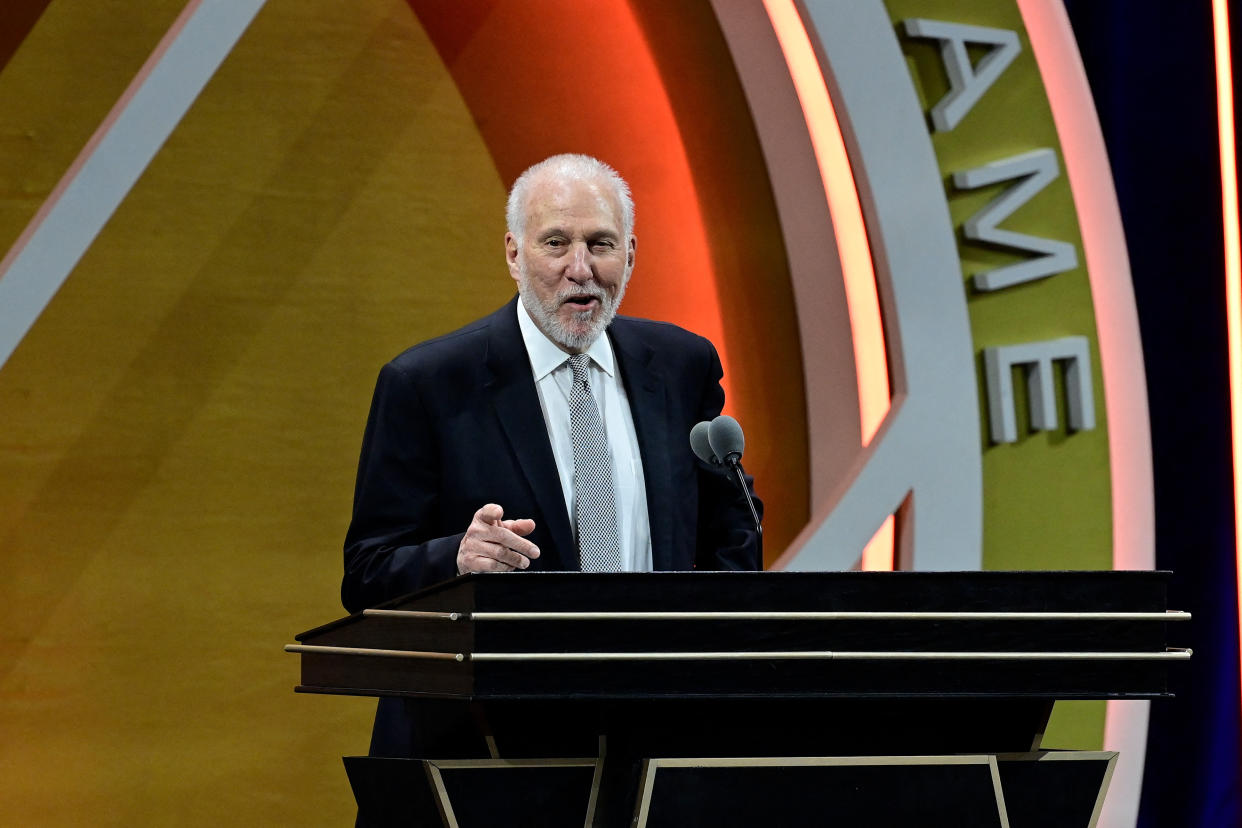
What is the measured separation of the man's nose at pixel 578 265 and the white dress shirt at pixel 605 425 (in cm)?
13

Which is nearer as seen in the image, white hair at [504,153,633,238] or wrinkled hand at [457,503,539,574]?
wrinkled hand at [457,503,539,574]

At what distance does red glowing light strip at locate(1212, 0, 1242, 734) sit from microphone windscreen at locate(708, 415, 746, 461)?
2516 millimetres

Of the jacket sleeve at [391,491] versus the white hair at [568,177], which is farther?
the white hair at [568,177]

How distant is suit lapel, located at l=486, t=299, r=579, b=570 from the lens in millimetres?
2041

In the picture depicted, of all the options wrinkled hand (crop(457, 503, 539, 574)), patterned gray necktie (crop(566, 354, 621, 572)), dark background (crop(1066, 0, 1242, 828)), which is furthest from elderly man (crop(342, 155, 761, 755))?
dark background (crop(1066, 0, 1242, 828))

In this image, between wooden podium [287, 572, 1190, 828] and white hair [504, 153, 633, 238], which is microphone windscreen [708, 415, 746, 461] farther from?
white hair [504, 153, 633, 238]

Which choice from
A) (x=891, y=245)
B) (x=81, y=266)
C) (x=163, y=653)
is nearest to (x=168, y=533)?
(x=163, y=653)

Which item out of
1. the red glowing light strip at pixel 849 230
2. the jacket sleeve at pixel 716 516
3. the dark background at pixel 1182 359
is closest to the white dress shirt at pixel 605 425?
the jacket sleeve at pixel 716 516

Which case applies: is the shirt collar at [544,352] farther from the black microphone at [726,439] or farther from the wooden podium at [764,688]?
the wooden podium at [764,688]

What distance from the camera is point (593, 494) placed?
2.10m

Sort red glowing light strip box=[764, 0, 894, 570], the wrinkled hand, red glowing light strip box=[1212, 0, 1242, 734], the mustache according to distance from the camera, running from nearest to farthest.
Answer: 1. the wrinkled hand
2. the mustache
3. red glowing light strip box=[764, 0, 894, 570]
4. red glowing light strip box=[1212, 0, 1242, 734]

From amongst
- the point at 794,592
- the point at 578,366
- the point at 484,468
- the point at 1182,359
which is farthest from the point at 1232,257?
the point at 794,592

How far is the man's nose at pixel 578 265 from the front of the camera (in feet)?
7.00

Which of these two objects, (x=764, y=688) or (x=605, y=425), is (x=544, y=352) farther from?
(x=764, y=688)
